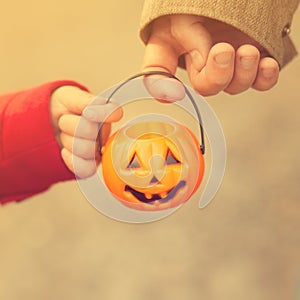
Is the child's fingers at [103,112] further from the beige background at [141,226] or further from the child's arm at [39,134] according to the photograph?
the beige background at [141,226]

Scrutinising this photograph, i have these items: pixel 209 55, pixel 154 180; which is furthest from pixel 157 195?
pixel 209 55

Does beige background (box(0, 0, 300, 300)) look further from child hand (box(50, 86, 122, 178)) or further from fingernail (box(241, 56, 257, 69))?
fingernail (box(241, 56, 257, 69))

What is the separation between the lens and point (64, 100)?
59 centimetres

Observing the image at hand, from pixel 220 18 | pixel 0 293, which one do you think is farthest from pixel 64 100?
pixel 0 293

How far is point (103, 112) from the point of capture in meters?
0.50

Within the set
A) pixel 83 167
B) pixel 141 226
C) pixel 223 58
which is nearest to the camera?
pixel 223 58

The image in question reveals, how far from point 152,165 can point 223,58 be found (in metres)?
0.10

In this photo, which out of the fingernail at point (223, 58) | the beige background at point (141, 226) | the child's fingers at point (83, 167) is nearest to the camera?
the fingernail at point (223, 58)

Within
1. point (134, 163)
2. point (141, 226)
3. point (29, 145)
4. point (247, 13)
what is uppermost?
point (247, 13)

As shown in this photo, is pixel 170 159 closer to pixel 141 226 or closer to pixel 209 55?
pixel 209 55

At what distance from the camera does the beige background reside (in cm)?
86

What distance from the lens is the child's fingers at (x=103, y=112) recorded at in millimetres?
499

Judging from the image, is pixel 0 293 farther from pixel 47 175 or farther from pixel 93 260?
pixel 47 175

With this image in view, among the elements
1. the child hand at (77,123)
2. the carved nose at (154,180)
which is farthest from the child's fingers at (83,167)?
the carved nose at (154,180)
